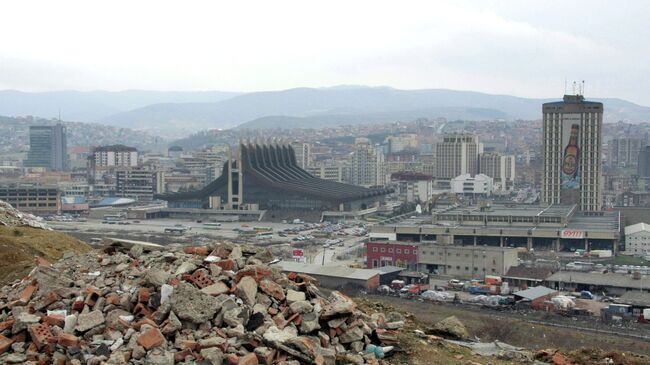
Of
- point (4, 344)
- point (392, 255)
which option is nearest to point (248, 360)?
point (4, 344)

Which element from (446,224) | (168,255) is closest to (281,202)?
(446,224)

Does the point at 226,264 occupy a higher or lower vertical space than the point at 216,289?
higher

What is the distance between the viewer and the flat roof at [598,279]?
76.7 feet

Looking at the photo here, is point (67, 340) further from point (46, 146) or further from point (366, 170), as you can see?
point (46, 146)

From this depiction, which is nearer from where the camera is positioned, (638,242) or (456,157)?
(638,242)

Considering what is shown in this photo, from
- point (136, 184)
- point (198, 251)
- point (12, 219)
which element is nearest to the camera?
point (198, 251)

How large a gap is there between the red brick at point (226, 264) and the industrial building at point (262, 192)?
42471 mm

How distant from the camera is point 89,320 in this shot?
6223 mm

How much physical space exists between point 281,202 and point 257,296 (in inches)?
1726

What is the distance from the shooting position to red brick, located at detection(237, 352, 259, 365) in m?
5.67

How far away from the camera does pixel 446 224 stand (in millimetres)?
35688

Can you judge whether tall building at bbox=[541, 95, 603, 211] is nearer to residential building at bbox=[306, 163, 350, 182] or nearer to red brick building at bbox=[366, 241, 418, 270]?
red brick building at bbox=[366, 241, 418, 270]

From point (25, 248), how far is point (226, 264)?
5.30 meters

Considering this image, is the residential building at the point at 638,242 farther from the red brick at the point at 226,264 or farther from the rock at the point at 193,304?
the rock at the point at 193,304
